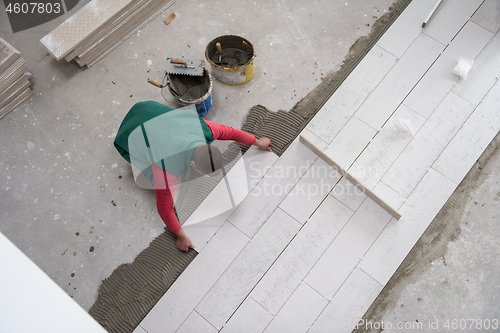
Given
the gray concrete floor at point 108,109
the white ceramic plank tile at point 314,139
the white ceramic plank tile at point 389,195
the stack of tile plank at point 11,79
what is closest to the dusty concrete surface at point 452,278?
the white ceramic plank tile at point 389,195

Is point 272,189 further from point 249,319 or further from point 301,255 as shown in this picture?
point 249,319

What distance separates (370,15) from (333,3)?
35 cm

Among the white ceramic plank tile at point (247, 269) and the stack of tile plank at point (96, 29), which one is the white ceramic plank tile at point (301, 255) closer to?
the white ceramic plank tile at point (247, 269)

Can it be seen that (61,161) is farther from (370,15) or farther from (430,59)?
(430,59)

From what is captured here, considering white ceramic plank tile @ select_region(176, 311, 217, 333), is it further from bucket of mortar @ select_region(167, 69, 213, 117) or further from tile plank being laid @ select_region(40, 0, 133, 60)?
tile plank being laid @ select_region(40, 0, 133, 60)

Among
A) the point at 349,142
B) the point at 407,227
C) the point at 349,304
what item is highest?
the point at 349,142

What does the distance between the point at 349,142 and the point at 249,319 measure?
5.20ft

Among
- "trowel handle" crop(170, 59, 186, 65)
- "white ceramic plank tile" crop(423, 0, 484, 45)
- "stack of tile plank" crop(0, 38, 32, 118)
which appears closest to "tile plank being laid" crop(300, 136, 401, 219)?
"trowel handle" crop(170, 59, 186, 65)

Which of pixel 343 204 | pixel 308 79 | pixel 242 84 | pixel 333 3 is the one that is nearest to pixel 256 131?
pixel 242 84

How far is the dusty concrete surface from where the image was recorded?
8.40ft

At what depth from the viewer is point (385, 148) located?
2.81 meters

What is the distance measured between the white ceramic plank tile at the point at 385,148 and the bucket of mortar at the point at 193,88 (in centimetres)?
128

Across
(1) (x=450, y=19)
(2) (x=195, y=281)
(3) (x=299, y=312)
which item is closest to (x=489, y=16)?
(1) (x=450, y=19)

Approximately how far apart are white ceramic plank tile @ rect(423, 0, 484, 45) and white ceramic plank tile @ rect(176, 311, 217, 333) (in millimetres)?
3025
